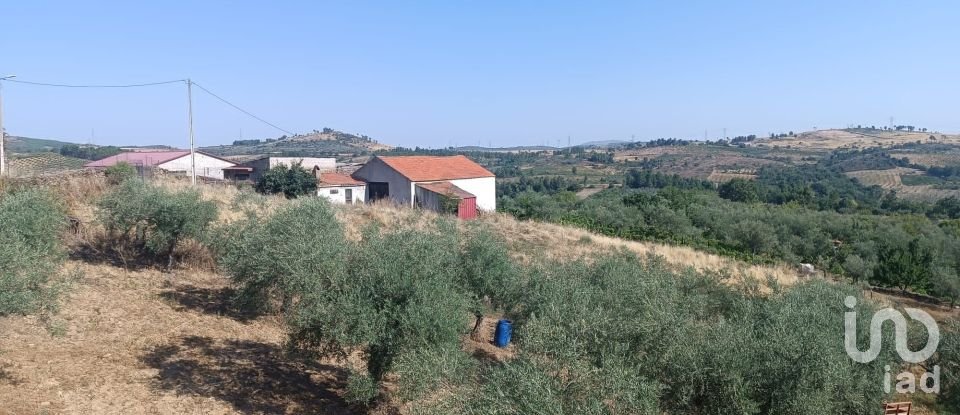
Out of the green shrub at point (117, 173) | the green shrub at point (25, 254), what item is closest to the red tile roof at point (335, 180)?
the green shrub at point (117, 173)

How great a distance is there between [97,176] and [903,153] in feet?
474

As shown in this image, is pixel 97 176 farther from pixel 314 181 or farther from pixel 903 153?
pixel 903 153

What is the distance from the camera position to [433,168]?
125 ft

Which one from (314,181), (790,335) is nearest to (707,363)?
(790,335)

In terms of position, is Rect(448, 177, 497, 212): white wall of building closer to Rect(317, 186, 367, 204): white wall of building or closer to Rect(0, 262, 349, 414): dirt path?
Rect(317, 186, 367, 204): white wall of building

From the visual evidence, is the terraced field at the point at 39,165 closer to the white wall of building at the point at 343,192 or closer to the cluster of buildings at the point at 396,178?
the cluster of buildings at the point at 396,178

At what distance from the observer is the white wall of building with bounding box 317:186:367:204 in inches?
1357

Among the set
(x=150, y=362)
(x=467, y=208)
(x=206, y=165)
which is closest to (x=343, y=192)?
(x=467, y=208)

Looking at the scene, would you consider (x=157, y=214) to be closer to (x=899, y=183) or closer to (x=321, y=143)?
(x=899, y=183)

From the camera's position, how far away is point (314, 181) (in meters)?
33.2

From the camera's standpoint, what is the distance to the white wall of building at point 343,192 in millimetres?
34469

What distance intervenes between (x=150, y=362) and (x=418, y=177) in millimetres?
25916

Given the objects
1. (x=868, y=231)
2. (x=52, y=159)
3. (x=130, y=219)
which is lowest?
(x=868, y=231)

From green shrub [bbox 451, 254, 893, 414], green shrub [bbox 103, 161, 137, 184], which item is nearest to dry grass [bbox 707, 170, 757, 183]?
green shrub [bbox 103, 161, 137, 184]
